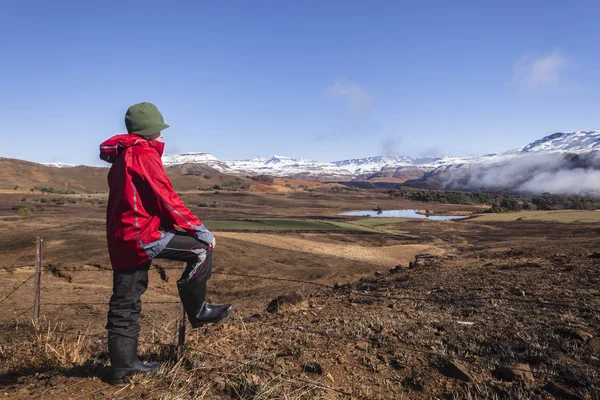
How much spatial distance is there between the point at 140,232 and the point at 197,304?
820mm

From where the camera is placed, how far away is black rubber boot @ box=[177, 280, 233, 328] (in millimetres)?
3463

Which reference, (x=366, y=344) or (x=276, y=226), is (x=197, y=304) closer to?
(x=366, y=344)

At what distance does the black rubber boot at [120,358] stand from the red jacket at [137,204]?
603 millimetres

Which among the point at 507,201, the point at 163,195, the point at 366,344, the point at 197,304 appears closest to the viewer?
the point at 163,195

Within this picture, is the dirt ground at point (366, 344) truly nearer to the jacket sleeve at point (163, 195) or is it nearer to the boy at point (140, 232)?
the boy at point (140, 232)

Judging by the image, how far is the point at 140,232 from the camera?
10.4 ft

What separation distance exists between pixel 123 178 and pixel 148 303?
795 centimetres

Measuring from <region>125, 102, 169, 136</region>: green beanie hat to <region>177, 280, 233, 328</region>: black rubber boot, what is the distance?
129 cm

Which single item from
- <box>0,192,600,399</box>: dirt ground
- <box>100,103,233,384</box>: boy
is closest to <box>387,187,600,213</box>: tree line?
<box>0,192,600,399</box>: dirt ground

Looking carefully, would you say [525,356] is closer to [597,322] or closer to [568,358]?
[568,358]

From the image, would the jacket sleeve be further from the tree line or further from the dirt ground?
the tree line

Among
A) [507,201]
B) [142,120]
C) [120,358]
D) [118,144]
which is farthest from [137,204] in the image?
[507,201]

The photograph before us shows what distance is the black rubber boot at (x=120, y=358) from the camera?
333 centimetres

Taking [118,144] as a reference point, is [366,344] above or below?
below
